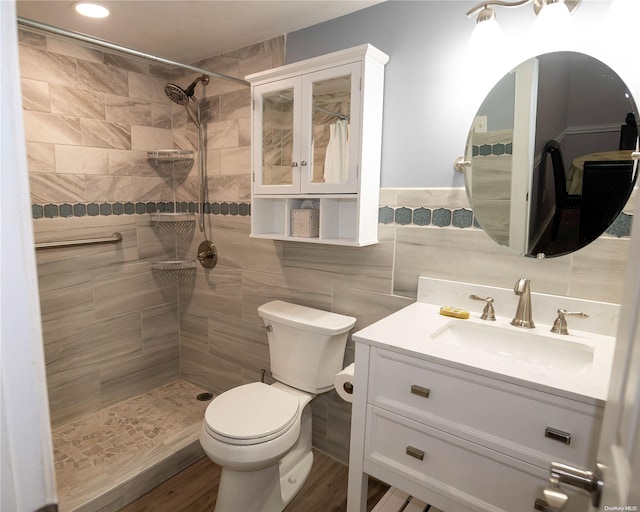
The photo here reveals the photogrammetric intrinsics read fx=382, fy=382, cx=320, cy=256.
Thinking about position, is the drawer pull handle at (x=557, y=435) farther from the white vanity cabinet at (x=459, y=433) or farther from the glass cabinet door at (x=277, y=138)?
the glass cabinet door at (x=277, y=138)

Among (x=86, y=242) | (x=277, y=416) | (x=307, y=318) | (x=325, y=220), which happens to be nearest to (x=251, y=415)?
(x=277, y=416)

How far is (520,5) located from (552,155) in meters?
0.53

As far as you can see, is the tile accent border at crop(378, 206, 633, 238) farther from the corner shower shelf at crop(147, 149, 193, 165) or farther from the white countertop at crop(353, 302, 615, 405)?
the corner shower shelf at crop(147, 149, 193, 165)

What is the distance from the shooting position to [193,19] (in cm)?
188

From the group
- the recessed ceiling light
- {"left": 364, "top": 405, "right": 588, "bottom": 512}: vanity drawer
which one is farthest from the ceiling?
{"left": 364, "top": 405, "right": 588, "bottom": 512}: vanity drawer

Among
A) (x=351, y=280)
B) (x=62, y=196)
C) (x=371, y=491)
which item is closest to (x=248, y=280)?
(x=351, y=280)

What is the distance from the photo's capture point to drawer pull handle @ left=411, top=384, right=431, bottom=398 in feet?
3.85

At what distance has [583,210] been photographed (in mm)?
1319

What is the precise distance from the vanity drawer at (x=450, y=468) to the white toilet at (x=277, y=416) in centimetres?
43

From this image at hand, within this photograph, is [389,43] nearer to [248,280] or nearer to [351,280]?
[351,280]

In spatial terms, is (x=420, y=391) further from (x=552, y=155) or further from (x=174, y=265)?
(x=174, y=265)

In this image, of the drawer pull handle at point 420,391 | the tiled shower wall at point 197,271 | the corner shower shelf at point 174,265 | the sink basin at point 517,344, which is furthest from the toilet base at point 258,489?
the corner shower shelf at point 174,265

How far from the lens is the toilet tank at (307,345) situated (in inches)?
70.3

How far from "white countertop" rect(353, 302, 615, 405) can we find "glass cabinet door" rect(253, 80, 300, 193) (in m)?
0.85
